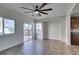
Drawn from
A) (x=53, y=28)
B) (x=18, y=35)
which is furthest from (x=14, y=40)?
(x=53, y=28)

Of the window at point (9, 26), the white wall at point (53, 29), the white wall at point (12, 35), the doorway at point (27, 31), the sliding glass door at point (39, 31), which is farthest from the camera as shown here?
the sliding glass door at point (39, 31)

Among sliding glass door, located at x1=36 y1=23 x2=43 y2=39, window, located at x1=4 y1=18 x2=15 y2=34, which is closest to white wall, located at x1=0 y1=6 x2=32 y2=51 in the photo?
window, located at x1=4 y1=18 x2=15 y2=34

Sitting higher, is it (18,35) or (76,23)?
(76,23)

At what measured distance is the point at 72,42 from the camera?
7363mm

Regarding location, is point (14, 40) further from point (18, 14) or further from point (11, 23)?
point (18, 14)

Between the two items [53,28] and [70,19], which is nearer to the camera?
[70,19]

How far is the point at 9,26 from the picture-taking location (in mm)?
6375

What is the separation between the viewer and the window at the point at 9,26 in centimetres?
592

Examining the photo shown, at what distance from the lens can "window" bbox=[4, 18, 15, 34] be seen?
5915 mm

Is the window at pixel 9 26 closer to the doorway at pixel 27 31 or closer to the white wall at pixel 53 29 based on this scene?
the doorway at pixel 27 31

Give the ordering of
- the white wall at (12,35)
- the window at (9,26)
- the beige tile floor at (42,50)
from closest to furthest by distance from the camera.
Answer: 1. the beige tile floor at (42,50)
2. the white wall at (12,35)
3. the window at (9,26)

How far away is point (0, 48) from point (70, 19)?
4.79 m

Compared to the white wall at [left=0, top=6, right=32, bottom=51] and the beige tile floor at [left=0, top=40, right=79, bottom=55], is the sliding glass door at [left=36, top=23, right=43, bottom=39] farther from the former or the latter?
the beige tile floor at [left=0, top=40, right=79, bottom=55]

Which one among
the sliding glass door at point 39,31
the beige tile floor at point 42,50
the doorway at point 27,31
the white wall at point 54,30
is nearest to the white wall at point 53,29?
the white wall at point 54,30
